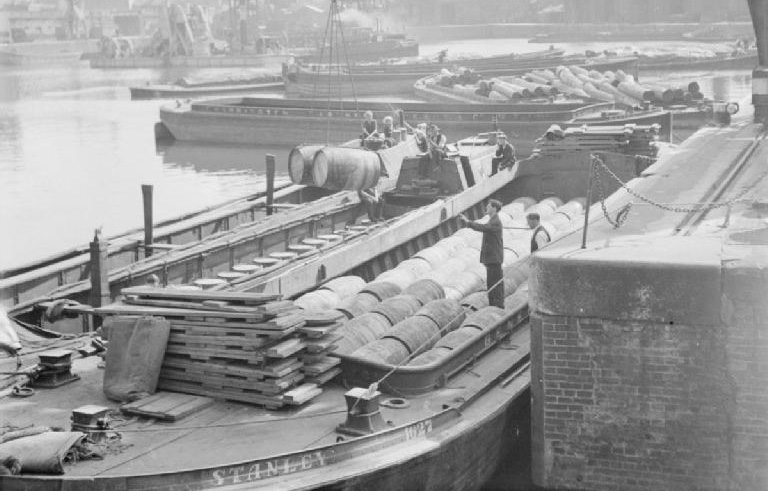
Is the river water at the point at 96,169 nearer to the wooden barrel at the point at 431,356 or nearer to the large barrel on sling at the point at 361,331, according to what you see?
the large barrel on sling at the point at 361,331

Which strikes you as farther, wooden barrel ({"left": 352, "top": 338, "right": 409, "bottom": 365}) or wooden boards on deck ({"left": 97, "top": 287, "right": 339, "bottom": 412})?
wooden barrel ({"left": 352, "top": 338, "right": 409, "bottom": 365})

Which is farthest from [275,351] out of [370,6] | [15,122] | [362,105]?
[370,6]

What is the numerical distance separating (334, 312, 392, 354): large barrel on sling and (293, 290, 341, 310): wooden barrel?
154 cm

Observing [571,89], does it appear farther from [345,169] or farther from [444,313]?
[444,313]

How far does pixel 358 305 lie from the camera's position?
13922 mm

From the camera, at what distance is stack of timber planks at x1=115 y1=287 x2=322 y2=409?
10.3 metres

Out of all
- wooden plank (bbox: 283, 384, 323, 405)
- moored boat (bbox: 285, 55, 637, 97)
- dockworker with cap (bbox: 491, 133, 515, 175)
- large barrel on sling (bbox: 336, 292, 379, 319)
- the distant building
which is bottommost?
wooden plank (bbox: 283, 384, 323, 405)

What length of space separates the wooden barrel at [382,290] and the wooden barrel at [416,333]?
157 cm

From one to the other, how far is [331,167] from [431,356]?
915cm

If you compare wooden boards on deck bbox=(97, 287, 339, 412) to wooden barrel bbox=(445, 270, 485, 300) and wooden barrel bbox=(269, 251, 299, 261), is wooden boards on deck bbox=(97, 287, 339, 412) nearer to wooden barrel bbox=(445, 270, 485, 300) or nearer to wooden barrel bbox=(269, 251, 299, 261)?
wooden barrel bbox=(445, 270, 485, 300)

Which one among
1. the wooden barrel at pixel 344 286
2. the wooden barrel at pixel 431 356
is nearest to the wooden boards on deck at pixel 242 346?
the wooden barrel at pixel 431 356

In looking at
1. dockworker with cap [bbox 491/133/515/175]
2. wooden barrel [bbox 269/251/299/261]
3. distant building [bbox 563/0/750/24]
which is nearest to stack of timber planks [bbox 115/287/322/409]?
wooden barrel [bbox 269/251/299/261]

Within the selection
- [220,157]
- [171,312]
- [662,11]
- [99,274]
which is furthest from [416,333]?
[662,11]

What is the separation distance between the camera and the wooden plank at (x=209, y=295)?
412 inches
